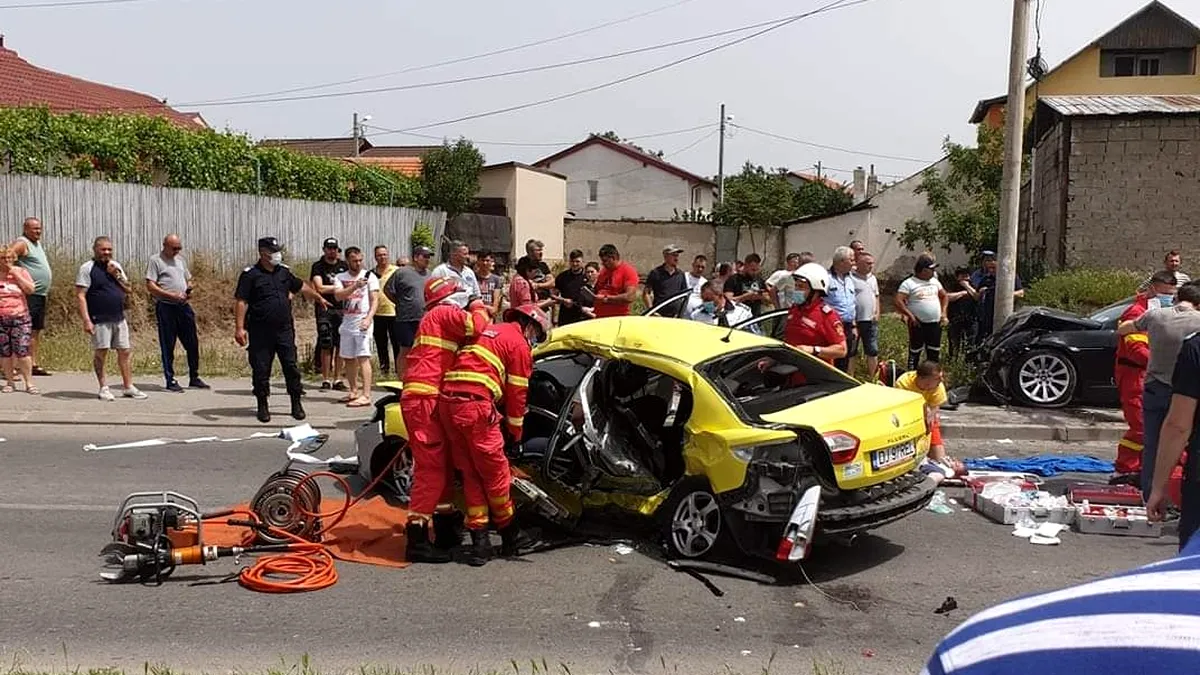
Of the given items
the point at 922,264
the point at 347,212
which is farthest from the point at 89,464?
the point at 347,212

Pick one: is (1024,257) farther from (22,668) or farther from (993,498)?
(22,668)

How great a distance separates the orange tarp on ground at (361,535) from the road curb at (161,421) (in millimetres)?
3651

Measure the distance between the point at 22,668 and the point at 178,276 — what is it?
320 inches

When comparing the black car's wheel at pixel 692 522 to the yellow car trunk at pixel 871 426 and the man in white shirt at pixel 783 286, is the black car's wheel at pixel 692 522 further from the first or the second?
the man in white shirt at pixel 783 286

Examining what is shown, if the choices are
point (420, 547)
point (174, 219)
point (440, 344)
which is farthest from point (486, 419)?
point (174, 219)

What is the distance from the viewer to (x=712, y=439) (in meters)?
5.98

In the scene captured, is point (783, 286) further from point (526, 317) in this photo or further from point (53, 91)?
point (53, 91)

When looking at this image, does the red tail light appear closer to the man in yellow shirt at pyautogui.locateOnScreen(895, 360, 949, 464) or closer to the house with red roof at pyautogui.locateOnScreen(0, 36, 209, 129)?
the man in yellow shirt at pyautogui.locateOnScreen(895, 360, 949, 464)

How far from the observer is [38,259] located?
12742 mm

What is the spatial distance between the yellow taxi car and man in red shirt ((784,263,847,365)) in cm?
201

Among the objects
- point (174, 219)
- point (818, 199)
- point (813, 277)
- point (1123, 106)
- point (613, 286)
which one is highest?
point (818, 199)

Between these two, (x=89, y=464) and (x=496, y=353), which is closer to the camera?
(x=496, y=353)

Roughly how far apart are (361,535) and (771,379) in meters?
2.78

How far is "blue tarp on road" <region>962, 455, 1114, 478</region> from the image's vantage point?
886 centimetres
